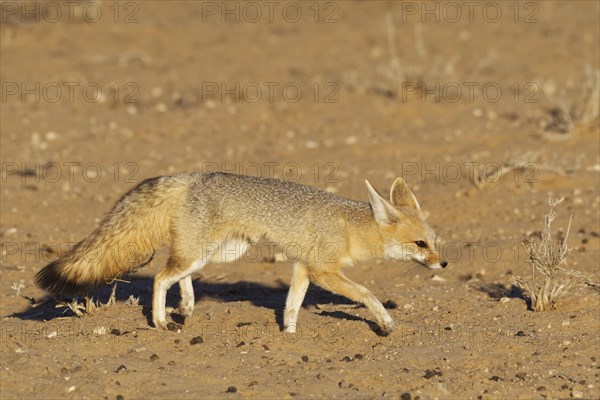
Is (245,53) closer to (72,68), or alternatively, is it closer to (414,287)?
(72,68)

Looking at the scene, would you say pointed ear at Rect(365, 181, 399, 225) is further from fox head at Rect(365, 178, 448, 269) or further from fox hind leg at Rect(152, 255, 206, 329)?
fox hind leg at Rect(152, 255, 206, 329)

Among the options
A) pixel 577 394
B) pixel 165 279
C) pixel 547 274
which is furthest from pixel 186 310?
pixel 577 394

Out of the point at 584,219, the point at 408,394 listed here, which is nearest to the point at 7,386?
the point at 408,394

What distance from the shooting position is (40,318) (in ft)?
27.4

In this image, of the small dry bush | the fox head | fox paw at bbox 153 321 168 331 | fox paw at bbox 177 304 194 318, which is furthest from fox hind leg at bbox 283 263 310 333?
the small dry bush

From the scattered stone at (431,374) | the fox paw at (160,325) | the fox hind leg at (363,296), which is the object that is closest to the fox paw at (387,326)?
the fox hind leg at (363,296)

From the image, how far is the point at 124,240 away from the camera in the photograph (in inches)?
303

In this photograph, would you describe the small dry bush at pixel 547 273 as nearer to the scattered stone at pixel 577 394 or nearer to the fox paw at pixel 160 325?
the scattered stone at pixel 577 394

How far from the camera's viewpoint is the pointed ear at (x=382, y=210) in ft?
25.2

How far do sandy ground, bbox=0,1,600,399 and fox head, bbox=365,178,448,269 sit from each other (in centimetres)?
60

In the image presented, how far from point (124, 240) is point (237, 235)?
0.89 metres

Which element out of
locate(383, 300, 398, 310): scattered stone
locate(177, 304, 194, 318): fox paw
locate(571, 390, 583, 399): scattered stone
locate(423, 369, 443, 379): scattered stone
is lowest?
locate(383, 300, 398, 310): scattered stone

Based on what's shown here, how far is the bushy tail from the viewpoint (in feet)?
24.7

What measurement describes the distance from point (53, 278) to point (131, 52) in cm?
1133
